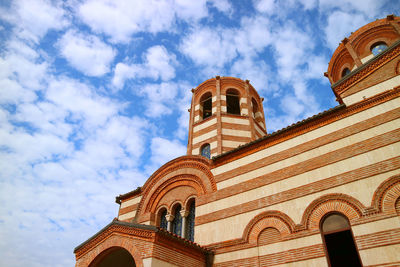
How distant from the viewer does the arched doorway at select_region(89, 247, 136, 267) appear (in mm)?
8703

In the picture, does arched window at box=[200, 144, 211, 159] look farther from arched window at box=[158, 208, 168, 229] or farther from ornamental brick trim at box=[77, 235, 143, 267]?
ornamental brick trim at box=[77, 235, 143, 267]

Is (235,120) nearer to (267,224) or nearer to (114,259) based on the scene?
(267,224)

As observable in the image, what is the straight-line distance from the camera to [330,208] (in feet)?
25.7

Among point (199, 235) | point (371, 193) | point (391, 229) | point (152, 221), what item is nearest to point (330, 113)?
point (371, 193)

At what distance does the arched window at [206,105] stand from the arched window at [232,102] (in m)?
1.04

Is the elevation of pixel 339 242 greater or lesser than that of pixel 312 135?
lesser

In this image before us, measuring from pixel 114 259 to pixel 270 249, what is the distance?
16.1 feet

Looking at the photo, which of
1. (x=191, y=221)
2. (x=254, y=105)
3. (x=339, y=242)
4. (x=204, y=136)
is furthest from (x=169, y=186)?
(x=254, y=105)

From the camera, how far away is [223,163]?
1109 cm

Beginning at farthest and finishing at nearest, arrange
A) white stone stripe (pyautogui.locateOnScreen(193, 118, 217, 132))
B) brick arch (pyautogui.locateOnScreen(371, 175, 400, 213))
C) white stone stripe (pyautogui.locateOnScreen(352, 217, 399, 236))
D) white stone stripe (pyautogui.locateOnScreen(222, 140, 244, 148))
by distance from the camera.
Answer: white stone stripe (pyautogui.locateOnScreen(193, 118, 217, 132)), white stone stripe (pyautogui.locateOnScreen(222, 140, 244, 148)), brick arch (pyautogui.locateOnScreen(371, 175, 400, 213)), white stone stripe (pyautogui.locateOnScreen(352, 217, 399, 236))

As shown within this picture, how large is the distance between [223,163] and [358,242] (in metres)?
5.19

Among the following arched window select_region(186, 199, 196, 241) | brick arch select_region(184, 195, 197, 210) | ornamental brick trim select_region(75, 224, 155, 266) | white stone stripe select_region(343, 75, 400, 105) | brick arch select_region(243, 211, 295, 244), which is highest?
white stone stripe select_region(343, 75, 400, 105)

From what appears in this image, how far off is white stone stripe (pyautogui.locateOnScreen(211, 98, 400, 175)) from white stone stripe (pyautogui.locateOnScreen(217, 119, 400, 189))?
0.44 meters

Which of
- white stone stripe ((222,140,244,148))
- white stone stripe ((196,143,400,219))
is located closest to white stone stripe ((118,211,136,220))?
white stone stripe ((196,143,400,219))
